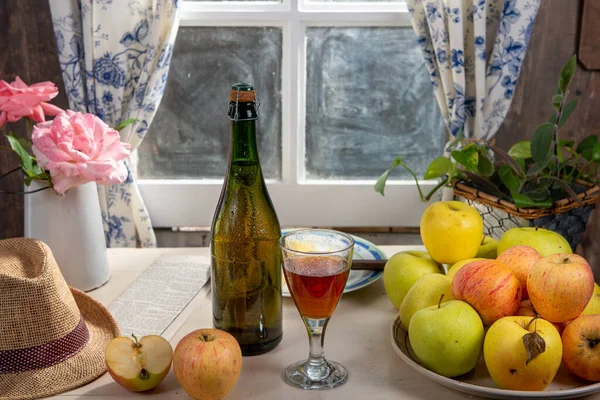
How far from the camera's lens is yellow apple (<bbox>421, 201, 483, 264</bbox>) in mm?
1132

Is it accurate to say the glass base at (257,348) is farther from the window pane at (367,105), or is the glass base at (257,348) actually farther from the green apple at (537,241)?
the window pane at (367,105)

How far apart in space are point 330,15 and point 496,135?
1.89ft

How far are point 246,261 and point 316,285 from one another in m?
0.18

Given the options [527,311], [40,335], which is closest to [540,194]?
[527,311]

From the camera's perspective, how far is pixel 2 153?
6.66ft

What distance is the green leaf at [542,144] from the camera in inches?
53.9

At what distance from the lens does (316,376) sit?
3.14 ft

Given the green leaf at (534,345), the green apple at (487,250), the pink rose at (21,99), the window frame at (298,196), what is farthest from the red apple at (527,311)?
the window frame at (298,196)

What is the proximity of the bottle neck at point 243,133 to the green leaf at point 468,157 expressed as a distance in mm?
589

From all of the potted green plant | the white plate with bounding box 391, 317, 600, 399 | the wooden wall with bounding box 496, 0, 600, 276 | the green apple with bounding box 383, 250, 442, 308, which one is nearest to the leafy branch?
the potted green plant

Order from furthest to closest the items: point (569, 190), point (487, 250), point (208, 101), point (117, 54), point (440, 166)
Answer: point (208, 101) → point (117, 54) → point (440, 166) → point (569, 190) → point (487, 250)

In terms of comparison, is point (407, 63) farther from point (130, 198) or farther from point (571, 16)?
point (130, 198)

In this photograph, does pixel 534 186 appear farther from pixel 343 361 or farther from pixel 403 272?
pixel 343 361

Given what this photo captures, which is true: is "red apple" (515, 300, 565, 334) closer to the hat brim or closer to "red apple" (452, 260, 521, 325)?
"red apple" (452, 260, 521, 325)
